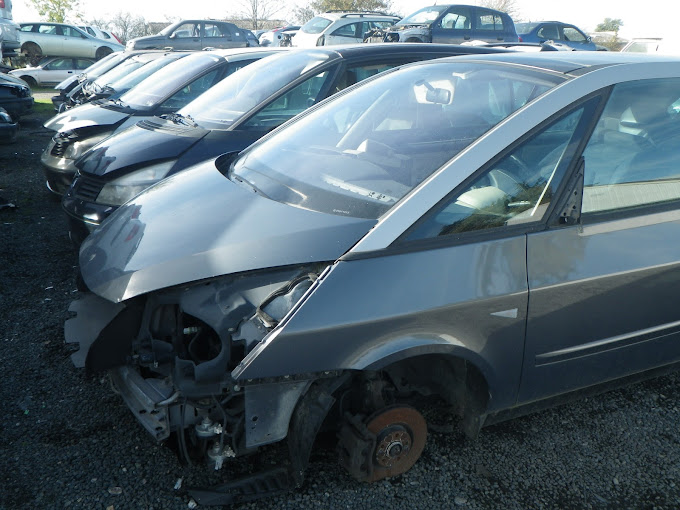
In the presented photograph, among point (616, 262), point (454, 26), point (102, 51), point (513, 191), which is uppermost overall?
point (454, 26)

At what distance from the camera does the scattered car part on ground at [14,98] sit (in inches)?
437

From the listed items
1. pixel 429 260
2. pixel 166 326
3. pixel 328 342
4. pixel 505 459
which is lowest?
pixel 505 459

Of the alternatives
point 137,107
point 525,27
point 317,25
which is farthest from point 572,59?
point 525,27

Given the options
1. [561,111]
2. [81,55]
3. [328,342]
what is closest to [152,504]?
[328,342]

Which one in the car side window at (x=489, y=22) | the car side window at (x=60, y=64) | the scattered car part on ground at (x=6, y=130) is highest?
the car side window at (x=489, y=22)

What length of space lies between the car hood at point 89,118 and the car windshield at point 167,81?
20cm

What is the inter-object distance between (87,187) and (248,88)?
1485 mm

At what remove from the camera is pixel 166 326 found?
101 inches

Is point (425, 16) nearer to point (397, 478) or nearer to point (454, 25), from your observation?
point (454, 25)

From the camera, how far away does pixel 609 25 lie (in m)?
44.3

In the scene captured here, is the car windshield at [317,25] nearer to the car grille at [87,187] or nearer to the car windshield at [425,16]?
the car windshield at [425,16]

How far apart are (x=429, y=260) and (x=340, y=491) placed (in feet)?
3.36

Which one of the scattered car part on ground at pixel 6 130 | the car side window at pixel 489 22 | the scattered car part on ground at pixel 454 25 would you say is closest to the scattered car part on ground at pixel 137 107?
the scattered car part on ground at pixel 6 130

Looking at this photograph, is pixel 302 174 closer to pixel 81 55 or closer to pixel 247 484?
pixel 247 484
